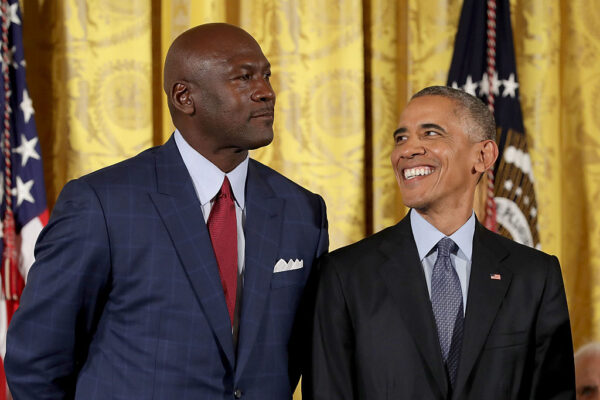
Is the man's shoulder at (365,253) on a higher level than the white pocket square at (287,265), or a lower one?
higher

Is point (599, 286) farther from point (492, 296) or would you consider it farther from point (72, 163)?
point (72, 163)

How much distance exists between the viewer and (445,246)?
1776 mm

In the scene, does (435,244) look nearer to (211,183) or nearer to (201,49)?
(211,183)

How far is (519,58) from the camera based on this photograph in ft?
10.3

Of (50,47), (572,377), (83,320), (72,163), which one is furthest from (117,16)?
(572,377)

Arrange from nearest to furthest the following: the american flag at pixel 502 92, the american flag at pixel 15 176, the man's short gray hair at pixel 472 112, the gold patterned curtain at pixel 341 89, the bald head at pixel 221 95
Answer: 1. the bald head at pixel 221 95
2. the man's short gray hair at pixel 472 112
3. the american flag at pixel 15 176
4. the gold patterned curtain at pixel 341 89
5. the american flag at pixel 502 92

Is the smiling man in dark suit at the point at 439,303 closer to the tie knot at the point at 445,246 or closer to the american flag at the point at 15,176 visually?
the tie knot at the point at 445,246

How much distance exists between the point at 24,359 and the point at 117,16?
1.45m

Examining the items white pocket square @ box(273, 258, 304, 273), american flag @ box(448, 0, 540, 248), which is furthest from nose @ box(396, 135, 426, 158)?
american flag @ box(448, 0, 540, 248)

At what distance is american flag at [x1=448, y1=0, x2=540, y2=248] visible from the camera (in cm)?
287

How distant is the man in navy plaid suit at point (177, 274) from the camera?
5.32ft

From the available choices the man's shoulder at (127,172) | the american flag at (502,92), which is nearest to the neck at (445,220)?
the man's shoulder at (127,172)

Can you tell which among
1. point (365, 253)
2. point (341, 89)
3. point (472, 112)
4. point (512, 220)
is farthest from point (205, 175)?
point (512, 220)

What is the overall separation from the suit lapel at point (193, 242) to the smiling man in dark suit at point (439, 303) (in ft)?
0.70
